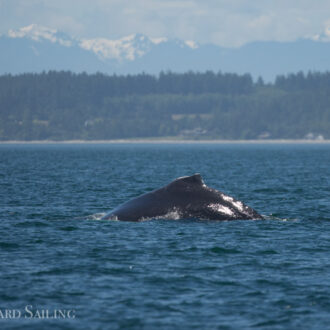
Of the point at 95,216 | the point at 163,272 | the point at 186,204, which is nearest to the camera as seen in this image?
the point at 163,272

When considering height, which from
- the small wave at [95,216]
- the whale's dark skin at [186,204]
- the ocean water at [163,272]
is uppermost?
the whale's dark skin at [186,204]

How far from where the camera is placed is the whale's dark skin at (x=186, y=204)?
90.6 feet

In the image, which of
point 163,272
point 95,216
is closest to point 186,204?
point 95,216

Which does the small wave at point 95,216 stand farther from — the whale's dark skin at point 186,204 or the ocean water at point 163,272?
the whale's dark skin at point 186,204

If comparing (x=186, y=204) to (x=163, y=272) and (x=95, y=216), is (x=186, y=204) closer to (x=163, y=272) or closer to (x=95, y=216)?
(x=95, y=216)

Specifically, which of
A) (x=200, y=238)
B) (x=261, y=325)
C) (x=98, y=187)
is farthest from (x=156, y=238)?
(x=98, y=187)

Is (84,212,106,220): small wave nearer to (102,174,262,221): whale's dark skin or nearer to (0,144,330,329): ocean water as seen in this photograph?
(0,144,330,329): ocean water

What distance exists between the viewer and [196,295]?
1800 cm

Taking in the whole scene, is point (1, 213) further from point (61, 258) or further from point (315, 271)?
point (315, 271)

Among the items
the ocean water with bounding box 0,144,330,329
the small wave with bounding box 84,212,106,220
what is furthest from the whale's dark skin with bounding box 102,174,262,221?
the small wave with bounding box 84,212,106,220

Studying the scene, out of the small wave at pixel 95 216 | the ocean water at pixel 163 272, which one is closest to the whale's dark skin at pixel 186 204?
the ocean water at pixel 163 272

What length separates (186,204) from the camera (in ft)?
92.1

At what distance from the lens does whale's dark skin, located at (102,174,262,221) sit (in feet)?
90.6

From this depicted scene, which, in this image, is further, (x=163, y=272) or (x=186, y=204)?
(x=186, y=204)
